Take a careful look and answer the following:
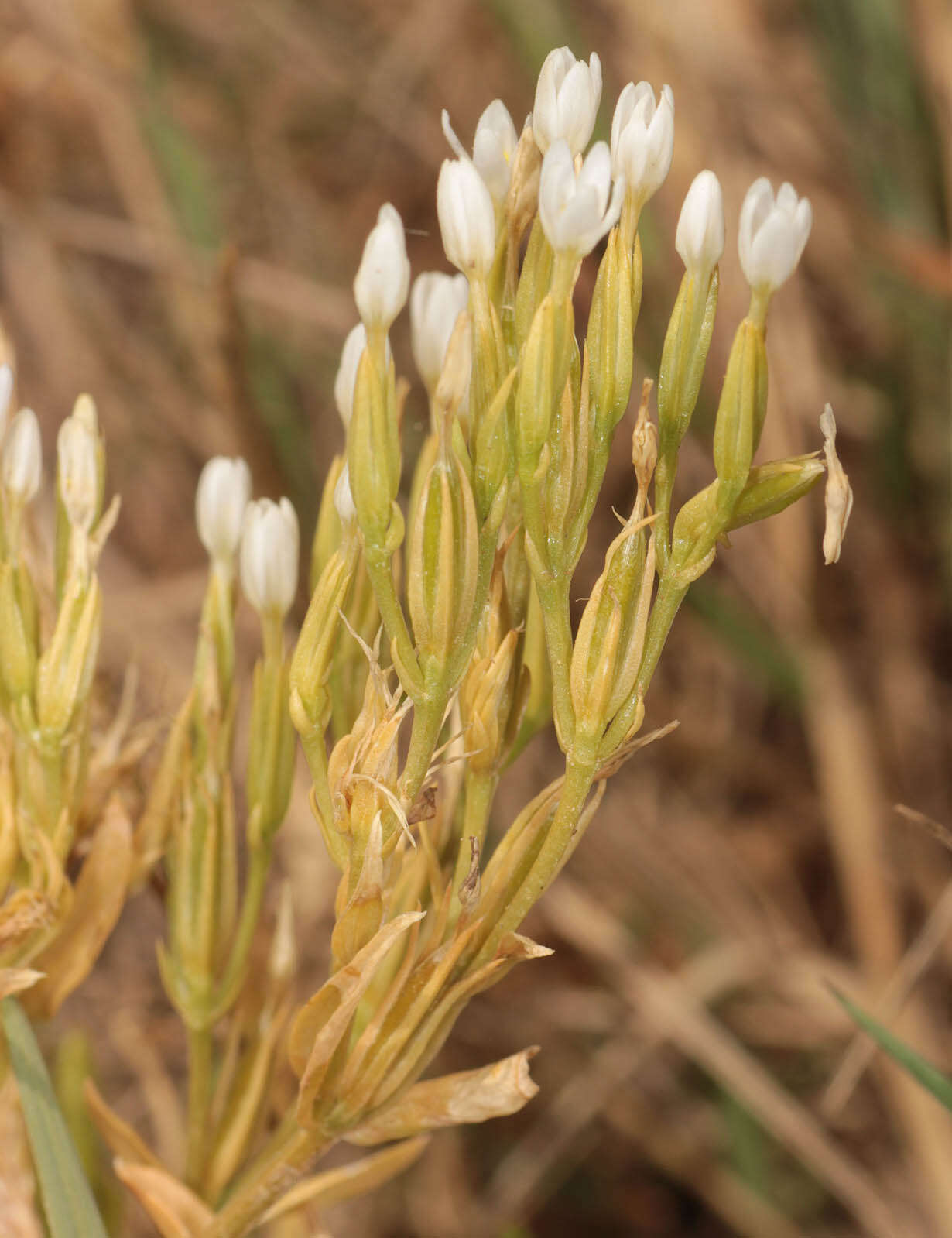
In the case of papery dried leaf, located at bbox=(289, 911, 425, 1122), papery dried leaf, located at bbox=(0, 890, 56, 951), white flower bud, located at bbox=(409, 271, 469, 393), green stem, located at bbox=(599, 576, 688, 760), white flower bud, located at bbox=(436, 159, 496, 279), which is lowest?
papery dried leaf, located at bbox=(289, 911, 425, 1122)

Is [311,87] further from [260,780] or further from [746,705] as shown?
[260,780]

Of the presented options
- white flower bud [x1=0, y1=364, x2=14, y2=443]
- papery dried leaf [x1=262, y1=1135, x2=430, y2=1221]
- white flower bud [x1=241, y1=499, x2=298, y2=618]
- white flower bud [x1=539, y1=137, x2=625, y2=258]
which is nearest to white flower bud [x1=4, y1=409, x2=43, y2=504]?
white flower bud [x1=0, y1=364, x2=14, y2=443]

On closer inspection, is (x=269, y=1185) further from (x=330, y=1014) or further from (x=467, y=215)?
(x=467, y=215)

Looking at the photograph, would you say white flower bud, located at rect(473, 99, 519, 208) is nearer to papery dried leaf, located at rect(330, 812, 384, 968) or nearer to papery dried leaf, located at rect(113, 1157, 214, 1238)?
papery dried leaf, located at rect(330, 812, 384, 968)

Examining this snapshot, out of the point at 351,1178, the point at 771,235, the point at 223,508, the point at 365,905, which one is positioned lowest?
the point at 351,1178

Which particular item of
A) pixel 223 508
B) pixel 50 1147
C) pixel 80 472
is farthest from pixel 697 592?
pixel 50 1147

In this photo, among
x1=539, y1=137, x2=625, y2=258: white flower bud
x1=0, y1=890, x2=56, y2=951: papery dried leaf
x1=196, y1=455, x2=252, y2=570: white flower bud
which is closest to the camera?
x1=539, y1=137, x2=625, y2=258: white flower bud

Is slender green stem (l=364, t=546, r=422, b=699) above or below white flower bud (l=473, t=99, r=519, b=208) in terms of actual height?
below

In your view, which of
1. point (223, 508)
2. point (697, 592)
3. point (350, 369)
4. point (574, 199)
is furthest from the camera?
Result: point (697, 592)
